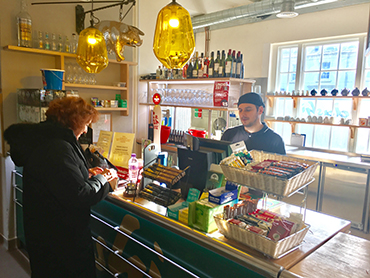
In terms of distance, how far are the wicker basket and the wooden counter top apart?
93mm

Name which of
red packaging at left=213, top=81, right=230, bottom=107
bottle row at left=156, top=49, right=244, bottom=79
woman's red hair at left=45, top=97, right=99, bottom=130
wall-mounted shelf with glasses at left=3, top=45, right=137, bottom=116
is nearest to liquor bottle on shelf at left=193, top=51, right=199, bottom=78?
bottle row at left=156, top=49, right=244, bottom=79

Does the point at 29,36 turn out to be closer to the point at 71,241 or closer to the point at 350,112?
the point at 71,241

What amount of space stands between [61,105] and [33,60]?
2160mm

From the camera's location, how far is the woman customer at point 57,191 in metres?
1.63

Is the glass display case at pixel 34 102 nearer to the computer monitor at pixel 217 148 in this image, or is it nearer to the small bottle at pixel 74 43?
the small bottle at pixel 74 43

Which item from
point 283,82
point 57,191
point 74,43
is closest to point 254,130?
point 57,191

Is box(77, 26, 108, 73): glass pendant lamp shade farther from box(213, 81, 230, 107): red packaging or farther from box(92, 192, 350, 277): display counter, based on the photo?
box(213, 81, 230, 107): red packaging

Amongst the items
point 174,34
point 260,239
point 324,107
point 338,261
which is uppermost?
point 174,34

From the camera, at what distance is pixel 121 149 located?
2766 mm

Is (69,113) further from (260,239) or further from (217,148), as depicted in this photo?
(260,239)

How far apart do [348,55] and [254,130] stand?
3.38 m

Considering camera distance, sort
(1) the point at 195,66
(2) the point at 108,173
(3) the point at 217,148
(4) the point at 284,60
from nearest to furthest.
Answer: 1. (3) the point at 217,148
2. (2) the point at 108,173
3. (1) the point at 195,66
4. (4) the point at 284,60

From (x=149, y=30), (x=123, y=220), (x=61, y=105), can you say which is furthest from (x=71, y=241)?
(x=149, y=30)

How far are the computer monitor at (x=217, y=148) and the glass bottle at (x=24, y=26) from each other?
268 centimetres
